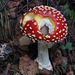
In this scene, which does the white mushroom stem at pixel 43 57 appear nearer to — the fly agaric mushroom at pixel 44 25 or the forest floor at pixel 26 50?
the forest floor at pixel 26 50

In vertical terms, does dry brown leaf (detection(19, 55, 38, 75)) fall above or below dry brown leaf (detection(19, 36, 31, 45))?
below

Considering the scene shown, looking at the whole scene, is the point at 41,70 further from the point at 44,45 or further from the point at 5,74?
the point at 5,74

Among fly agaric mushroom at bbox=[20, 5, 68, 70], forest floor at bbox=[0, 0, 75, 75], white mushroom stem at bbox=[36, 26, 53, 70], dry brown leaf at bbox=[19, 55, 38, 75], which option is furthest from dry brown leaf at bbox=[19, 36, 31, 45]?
fly agaric mushroom at bbox=[20, 5, 68, 70]

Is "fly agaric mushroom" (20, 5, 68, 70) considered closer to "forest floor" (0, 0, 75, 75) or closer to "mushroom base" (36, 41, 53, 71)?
"mushroom base" (36, 41, 53, 71)

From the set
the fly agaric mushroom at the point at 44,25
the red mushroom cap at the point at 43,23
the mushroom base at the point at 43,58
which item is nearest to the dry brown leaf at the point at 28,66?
the mushroom base at the point at 43,58

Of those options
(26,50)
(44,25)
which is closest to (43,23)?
(44,25)

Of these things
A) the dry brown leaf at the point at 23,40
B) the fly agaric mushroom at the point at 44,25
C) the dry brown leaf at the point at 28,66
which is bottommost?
the dry brown leaf at the point at 28,66

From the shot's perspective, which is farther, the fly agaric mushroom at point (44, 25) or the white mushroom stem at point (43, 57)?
the white mushroom stem at point (43, 57)

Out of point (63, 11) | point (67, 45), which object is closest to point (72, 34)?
point (67, 45)
